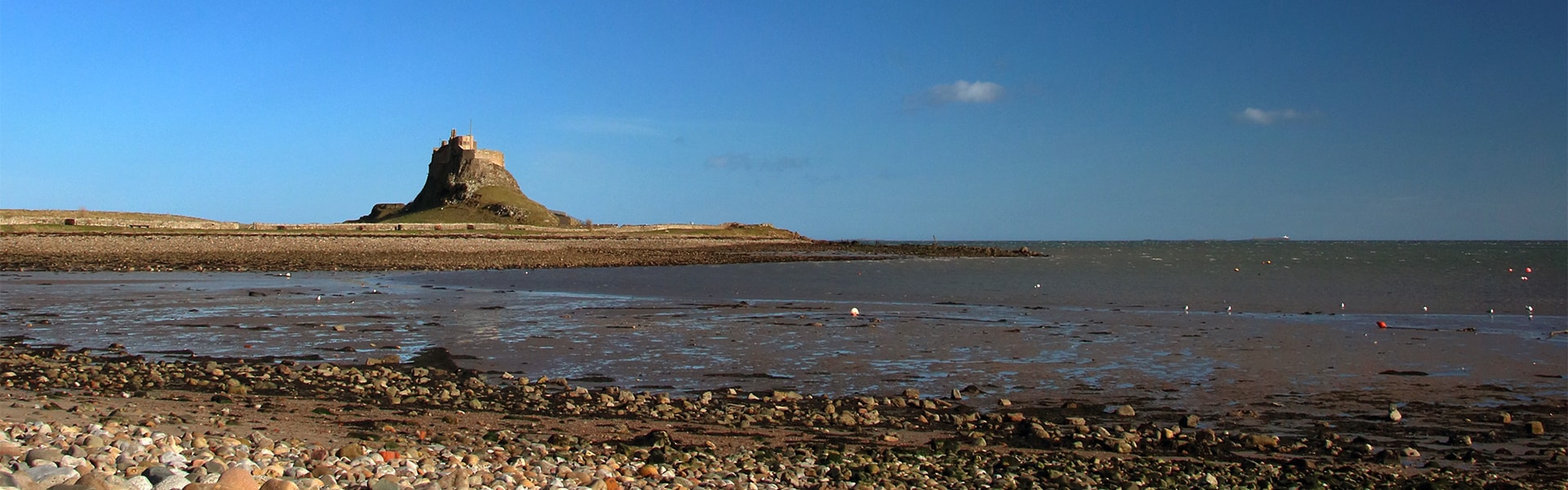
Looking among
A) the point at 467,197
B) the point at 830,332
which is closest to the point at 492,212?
the point at 467,197

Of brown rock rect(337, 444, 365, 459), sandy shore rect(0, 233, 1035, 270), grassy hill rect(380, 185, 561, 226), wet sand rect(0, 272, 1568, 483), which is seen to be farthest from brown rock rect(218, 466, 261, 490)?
grassy hill rect(380, 185, 561, 226)

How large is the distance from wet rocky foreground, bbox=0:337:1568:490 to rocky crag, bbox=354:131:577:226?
102617mm

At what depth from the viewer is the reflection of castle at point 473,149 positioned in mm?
129000

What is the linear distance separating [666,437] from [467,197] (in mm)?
118572

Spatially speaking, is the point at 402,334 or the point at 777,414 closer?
the point at 777,414

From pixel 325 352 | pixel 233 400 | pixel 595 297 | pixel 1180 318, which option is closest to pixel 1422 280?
pixel 1180 318

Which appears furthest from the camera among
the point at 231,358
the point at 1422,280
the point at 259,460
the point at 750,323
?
the point at 1422,280

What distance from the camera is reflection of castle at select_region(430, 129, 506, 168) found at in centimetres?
12900

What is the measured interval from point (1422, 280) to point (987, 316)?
98.4ft

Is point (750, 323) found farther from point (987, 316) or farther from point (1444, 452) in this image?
point (1444, 452)

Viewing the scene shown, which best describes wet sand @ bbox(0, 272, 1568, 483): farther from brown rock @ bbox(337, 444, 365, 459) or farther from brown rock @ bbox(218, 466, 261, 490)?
brown rock @ bbox(218, 466, 261, 490)

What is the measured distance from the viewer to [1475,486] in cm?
843

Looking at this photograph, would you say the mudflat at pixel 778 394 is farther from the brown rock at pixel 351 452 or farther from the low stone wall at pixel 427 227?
the low stone wall at pixel 427 227

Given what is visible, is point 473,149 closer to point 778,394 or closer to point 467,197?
point 467,197
